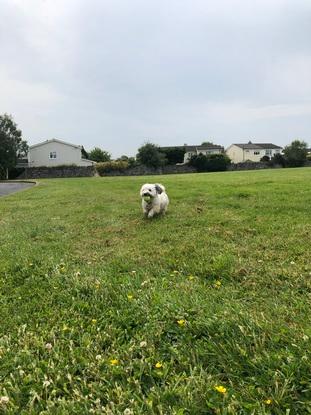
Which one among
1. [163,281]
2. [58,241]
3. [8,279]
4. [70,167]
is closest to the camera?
[163,281]

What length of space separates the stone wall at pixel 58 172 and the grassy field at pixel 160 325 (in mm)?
46115

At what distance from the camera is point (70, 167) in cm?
5153

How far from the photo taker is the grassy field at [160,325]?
207cm

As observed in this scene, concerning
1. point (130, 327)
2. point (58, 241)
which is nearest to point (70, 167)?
point (58, 241)

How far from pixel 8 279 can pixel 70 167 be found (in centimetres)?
4911

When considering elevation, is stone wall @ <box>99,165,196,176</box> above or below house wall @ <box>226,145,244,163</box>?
below

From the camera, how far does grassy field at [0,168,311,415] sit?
2068mm

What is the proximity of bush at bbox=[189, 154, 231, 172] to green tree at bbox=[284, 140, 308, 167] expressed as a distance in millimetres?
11992

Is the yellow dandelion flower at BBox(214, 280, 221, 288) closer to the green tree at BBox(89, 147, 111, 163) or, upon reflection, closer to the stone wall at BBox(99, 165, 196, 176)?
the stone wall at BBox(99, 165, 196, 176)

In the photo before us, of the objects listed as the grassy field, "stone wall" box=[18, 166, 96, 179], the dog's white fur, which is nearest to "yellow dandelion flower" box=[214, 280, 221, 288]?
the grassy field

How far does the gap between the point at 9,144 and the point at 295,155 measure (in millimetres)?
48244

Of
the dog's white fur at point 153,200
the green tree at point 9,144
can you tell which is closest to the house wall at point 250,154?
the green tree at point 9,144

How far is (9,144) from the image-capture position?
5047 centimetres

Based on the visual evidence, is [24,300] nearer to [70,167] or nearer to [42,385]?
[42,385]
